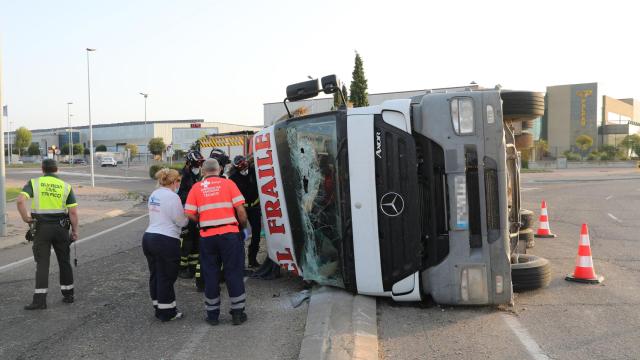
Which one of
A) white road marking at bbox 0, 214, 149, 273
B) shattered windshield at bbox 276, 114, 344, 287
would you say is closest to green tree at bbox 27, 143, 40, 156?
white road marking at bbox 0, 214, 149, 273

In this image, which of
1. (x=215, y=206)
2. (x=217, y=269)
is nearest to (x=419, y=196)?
(x=215, y=206)

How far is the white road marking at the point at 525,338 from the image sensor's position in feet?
14.5

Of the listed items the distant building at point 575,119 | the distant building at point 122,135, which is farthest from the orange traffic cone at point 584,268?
the distant building at point 122,135

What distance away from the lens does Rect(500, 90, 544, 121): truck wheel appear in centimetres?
648

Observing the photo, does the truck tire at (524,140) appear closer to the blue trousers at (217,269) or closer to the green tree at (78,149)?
the blue trousers at (217,269)

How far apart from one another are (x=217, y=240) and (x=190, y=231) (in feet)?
6.17

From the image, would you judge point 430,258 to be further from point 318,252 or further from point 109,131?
point 109,131

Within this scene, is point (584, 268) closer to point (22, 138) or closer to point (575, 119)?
point (575, 119)

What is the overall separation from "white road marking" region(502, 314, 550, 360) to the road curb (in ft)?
4.29

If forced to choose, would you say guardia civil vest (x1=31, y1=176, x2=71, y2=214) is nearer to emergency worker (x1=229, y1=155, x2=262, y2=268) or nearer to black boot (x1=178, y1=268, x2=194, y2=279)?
black boot (x1=178, y1=268, x2=194, y2=279)

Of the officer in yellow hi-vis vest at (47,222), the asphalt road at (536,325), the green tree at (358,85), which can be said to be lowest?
the asphalt road at (536,325)

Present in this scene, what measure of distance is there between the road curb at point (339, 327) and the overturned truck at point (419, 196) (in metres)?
0.26

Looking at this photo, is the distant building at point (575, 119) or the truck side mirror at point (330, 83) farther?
the distant building at point (575, 119)

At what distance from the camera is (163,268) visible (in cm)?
548
